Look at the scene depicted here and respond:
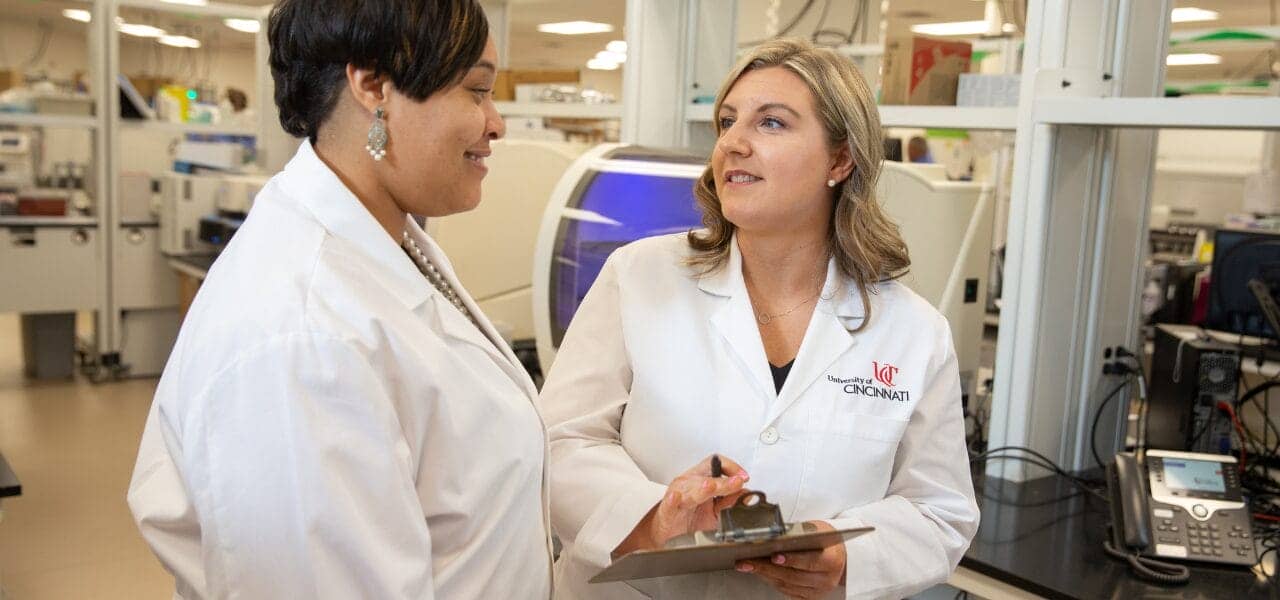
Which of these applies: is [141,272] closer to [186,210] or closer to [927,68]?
[186,210]

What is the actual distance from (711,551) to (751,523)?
0.07 m

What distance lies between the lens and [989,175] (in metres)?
7.01

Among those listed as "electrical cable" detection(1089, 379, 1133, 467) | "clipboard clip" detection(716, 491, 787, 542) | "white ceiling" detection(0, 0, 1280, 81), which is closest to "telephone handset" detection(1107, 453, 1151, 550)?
"electrical cable" detection(1089, 379, 1133, 467)

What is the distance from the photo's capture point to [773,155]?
Result: 1.47 m

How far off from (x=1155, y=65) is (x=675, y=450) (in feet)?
4.77

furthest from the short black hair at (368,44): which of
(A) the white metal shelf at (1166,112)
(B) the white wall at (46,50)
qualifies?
(B) the white wall at (46,50)

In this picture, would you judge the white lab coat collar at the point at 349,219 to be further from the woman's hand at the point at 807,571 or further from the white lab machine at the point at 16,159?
the white lab machine at the point at 16,159

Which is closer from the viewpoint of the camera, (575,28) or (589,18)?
(589,18)

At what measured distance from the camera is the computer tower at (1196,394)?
227 cm

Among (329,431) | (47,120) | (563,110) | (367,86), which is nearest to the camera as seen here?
(329,431)

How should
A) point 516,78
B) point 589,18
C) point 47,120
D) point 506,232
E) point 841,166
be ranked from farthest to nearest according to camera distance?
point 589,18
point 47,120
point 516,78
point 506,232
point 841,166

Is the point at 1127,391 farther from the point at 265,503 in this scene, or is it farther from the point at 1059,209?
the point at 265,503

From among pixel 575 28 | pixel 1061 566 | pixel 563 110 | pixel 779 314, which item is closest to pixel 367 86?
pixel 779 314

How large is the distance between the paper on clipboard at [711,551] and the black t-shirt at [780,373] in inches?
11.2
